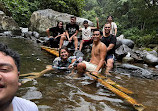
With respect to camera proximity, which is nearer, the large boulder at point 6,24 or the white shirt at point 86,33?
the white shirt at point 86,33

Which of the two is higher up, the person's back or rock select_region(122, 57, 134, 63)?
the person's back

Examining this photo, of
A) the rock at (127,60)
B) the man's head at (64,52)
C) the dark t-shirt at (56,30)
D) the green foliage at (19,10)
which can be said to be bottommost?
the rock at (127,60)

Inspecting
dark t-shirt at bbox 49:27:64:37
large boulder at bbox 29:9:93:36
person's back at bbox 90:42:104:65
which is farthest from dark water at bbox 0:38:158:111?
large boulder at bbox 29:9:93:36

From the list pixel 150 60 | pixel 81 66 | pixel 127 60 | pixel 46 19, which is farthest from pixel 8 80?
pixel 46 19

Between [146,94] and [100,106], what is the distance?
3.95 ft

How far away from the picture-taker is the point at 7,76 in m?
0.89

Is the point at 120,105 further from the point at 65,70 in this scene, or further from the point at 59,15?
the point at 59,15

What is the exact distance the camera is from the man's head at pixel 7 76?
0.86 meters

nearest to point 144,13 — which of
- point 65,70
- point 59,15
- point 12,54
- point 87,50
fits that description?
point 59,15

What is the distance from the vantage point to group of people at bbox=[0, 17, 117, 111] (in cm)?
89

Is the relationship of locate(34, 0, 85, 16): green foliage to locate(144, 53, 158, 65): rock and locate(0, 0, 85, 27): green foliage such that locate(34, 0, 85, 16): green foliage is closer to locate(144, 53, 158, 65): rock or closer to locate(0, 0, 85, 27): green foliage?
locate(0, 0, 85, 27): green foliage

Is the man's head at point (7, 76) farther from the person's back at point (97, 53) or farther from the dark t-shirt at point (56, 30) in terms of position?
the dark t-shirt at point (56, 30)

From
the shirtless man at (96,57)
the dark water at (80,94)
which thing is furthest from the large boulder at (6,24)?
the dark water at (80,94)

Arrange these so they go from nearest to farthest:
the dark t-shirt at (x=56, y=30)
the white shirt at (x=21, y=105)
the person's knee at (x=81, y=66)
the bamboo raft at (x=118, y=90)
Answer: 1. the white shirt at (x=21, y=105)
2. the bamboo raft at (x=118, y=90)
3. the person's knee at (x=81, y=66)
4. the dark t-shirt at (x=56, y=30)
